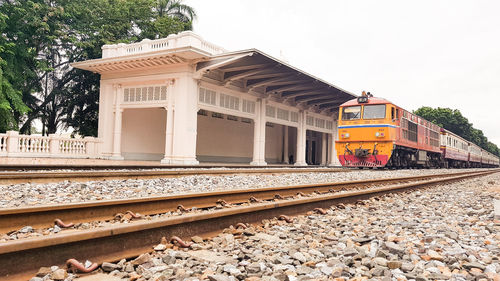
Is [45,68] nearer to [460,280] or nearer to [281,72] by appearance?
[281,72]

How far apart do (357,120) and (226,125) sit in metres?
10.7

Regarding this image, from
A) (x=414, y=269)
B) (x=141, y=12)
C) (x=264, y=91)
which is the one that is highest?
(x=141, y=12)

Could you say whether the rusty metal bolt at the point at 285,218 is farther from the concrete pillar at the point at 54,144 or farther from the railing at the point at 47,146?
the concrete pillar at the point at 54,144

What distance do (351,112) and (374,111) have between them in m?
1.22

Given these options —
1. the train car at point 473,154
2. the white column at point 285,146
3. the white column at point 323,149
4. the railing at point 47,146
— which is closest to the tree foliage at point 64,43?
the railing at point 47,146

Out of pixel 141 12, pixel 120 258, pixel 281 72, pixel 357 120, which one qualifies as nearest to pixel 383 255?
pixel 120 258

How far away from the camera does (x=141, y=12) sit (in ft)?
91.8

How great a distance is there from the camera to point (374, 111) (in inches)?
669

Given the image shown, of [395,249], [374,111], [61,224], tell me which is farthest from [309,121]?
[61,224]

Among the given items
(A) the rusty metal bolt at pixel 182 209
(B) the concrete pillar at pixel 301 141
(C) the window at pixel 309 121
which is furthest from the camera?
(C) the window at pixel 309 121

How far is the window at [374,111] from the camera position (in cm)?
1669

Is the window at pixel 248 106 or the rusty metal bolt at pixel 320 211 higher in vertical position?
the window at pixel 248 106

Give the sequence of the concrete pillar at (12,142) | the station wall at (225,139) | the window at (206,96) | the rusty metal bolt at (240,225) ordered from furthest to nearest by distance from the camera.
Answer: the station wall at (225,139), the window at (206,96), the concrete pillar at (12,142), the rusty metal bolt at (240,225)

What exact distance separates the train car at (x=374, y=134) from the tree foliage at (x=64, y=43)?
16.4 metres
